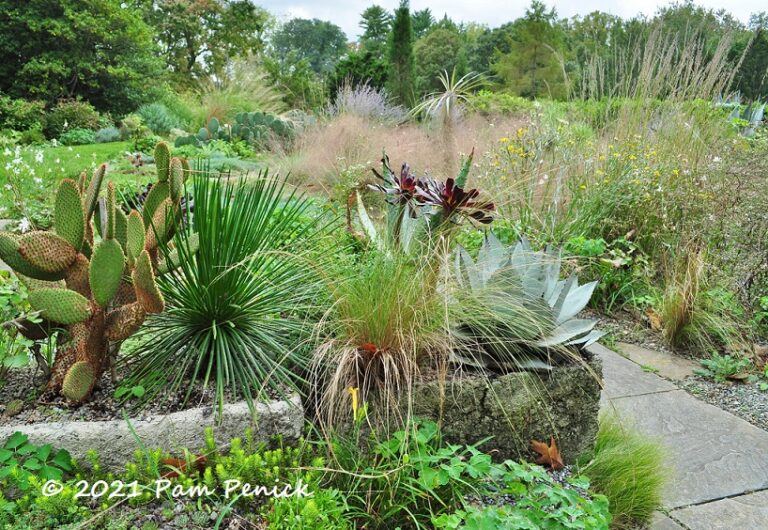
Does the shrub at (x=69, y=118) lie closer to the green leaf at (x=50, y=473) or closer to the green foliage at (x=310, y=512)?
the green leaf at (x=50, y=473)

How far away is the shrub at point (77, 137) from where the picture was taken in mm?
11828

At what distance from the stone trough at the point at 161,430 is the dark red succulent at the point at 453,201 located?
1.03 meters

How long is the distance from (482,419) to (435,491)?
15.4 inches

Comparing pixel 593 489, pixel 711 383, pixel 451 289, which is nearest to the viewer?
pixel 593 489

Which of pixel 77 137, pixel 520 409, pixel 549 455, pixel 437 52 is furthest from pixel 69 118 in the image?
pixel 437 52

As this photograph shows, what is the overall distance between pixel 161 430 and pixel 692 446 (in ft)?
7.62

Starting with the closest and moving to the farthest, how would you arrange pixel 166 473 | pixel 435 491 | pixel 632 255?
1. pixel 166 473
2. pixel 435 491
3. pixel 632 255

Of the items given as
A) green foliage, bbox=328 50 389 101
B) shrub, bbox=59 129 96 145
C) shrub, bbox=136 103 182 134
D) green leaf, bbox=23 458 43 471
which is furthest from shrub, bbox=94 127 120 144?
green leaf, bbox=23 458 43 471

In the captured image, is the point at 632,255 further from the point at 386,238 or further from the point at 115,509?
the point at 115,509

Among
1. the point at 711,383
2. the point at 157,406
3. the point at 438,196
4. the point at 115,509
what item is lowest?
the point at 711,383

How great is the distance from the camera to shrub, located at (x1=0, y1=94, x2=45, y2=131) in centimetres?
1254

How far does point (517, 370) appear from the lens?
7.94 feet

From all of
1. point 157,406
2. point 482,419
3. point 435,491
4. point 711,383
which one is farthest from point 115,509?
point 711,383

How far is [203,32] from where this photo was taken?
81.6 ft
